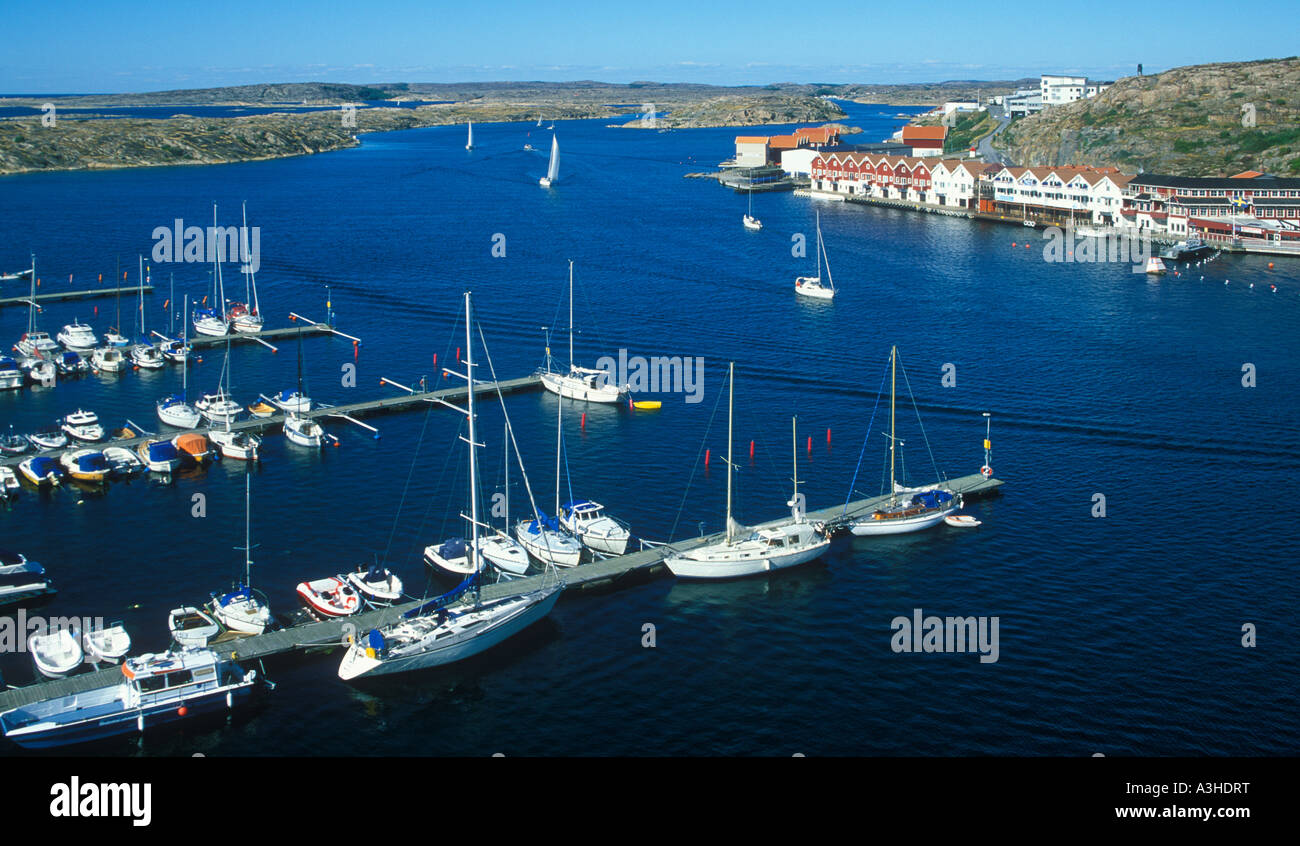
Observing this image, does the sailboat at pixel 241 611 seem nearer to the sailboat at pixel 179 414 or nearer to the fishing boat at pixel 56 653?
the fishing boat at pixel 56 653

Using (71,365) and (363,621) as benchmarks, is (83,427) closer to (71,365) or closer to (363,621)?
(71,365)

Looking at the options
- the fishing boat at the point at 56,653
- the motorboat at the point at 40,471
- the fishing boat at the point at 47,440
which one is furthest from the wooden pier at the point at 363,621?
the fishing boat at the point at 47,440

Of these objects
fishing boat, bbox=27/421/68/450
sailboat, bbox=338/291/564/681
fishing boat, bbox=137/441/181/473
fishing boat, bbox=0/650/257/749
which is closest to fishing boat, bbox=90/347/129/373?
fishing boat, bbox=27/421/68/450

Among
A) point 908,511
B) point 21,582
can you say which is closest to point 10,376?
point 21,582

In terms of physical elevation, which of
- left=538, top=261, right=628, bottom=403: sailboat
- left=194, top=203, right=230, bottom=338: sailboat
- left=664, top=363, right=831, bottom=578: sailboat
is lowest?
left=664, top=363, right=831, bottom=578: sailboat

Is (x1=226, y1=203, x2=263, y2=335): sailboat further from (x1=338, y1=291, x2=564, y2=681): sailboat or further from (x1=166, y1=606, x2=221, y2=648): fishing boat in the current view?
(x1=338, y1=291, x2=564, y2=681): sailboat
